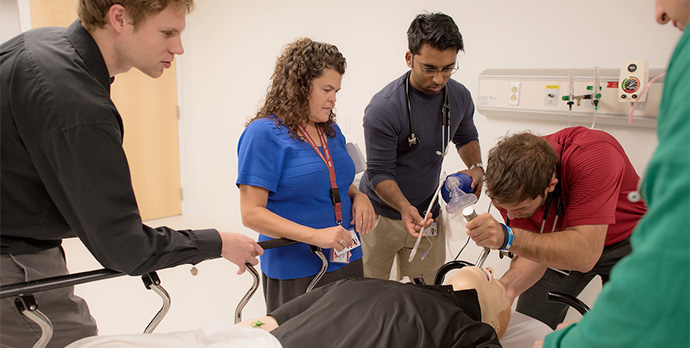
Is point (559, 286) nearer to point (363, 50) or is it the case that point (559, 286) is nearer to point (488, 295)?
point (488, 295)

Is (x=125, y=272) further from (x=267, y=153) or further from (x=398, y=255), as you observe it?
(x=398, y=255)

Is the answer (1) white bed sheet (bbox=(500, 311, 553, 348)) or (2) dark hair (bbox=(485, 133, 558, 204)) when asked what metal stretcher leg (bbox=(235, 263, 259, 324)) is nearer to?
(2) dark hair (bbox=(485, 133, 558, 204))

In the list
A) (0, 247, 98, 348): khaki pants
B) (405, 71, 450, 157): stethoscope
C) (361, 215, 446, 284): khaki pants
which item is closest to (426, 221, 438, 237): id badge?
(361, 215, 446, 284): khaki pants

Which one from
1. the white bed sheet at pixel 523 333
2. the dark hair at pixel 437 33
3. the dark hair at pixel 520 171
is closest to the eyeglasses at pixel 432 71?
the dark hair at pixel 437 33

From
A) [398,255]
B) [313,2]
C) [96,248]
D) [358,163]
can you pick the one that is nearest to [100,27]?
[96,248]

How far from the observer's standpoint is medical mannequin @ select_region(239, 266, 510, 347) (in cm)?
147

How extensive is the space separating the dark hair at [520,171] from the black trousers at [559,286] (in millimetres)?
563

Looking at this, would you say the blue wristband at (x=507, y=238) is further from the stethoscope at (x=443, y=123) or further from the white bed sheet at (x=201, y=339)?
the white bed sheet at (x=201, y=339)

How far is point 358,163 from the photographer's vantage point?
217 cm

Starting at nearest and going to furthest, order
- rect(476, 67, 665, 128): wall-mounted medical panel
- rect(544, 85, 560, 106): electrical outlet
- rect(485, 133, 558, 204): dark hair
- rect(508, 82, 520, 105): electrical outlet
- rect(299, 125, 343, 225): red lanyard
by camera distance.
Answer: rect(485, 133, 558, 204): dark hair → rect(299, 125, 343, 225): red lanyard → rect(476, 67, 665, 128): wall-mounted medical panel → rect(544, 85, 560, 106): electrical outlet → rect(508, 82, 520, 105): electrical outlet

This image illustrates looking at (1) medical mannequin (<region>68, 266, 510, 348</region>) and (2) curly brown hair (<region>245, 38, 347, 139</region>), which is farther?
(2) curly brown hair (<region>245, 38, 347, 139</region>)

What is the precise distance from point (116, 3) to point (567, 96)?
2048 mm

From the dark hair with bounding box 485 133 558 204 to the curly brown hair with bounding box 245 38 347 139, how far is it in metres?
0.71

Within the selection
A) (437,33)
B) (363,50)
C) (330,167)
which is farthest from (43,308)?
(363,50)
